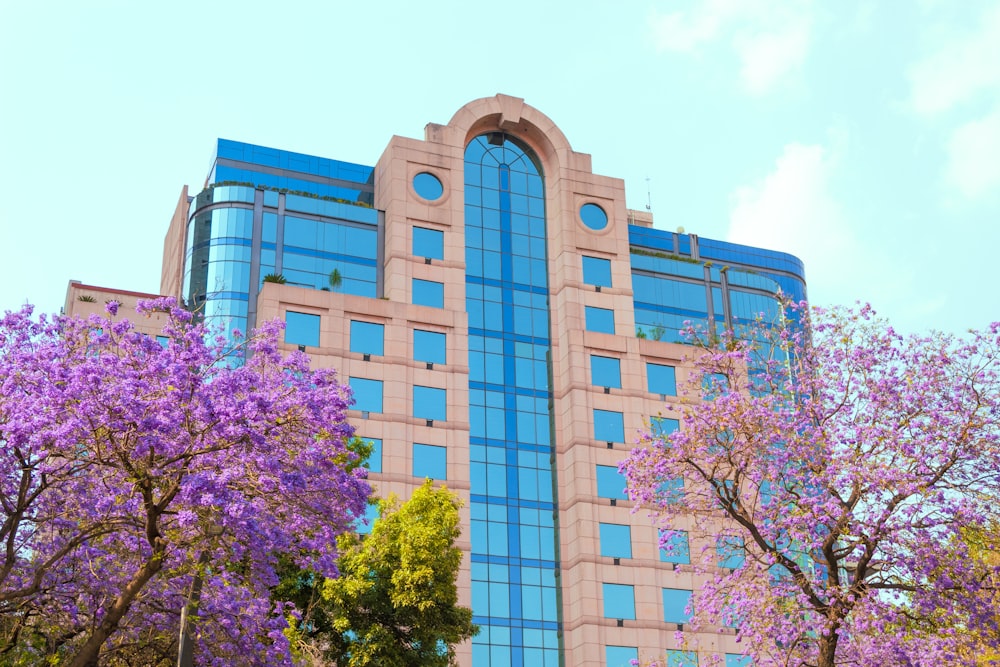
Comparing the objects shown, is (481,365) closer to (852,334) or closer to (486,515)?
(486,515)

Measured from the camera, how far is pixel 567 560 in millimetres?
61125

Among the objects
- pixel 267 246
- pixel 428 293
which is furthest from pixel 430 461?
pixel 267 246

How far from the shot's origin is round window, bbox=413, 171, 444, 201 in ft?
216

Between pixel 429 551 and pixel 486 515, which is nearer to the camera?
pixel 429 551

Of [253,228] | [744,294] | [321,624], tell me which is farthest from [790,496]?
[744,294]

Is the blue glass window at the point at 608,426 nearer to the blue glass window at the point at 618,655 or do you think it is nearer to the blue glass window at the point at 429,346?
the blue glass window at the point at 429,346

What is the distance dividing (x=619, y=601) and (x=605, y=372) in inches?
482

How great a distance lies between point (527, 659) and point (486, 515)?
7070 mm

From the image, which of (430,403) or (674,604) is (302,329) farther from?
(674,604)

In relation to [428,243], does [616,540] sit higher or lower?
lower

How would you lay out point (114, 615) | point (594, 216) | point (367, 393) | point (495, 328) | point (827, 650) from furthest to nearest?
point (594, 216) < point (495, 328) < point (367, 393) < point (827, 650) < point (114, 615)

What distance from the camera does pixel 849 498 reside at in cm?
2609

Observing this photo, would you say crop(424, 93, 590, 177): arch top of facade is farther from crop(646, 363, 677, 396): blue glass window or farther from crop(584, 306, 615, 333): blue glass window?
crop(646, 363, 677, 396): blue glass window

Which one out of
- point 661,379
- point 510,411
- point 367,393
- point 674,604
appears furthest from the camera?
point 661,379
